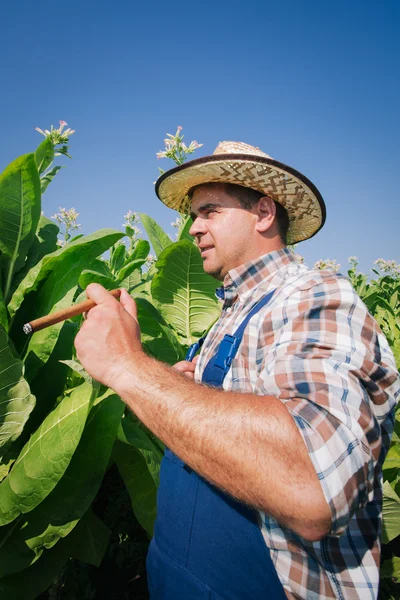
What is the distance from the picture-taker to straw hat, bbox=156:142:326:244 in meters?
1.55

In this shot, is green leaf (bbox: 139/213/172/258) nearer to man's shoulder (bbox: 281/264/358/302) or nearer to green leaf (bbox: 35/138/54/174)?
green leaf (bbox: 35/138/54/174)

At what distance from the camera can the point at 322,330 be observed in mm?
961

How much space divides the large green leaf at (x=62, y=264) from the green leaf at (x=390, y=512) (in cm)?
167

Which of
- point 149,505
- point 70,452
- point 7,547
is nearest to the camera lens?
point 70,452

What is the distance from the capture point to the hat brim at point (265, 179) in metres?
1.55

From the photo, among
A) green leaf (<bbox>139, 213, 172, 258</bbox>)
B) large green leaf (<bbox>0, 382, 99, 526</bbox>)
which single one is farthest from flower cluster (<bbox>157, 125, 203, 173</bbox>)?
large green leaf (<bbox>0, 382, 99, 526</bbox>)

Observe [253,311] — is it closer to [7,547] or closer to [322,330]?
[322,330]

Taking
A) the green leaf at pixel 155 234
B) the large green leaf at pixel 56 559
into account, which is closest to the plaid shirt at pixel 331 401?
the large green leaf at pixel 56 559

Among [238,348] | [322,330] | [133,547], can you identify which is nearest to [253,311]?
[238,348]

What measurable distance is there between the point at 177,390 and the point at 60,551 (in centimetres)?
128

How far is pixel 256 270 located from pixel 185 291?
3.15 ft

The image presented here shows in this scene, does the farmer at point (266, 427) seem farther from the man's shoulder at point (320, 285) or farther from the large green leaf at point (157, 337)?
the large green leaf at point (157, 337)

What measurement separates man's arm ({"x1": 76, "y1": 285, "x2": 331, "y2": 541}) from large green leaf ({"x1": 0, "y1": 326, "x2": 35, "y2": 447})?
1.56 ft

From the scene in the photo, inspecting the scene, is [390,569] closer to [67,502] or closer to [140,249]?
[67,502]
